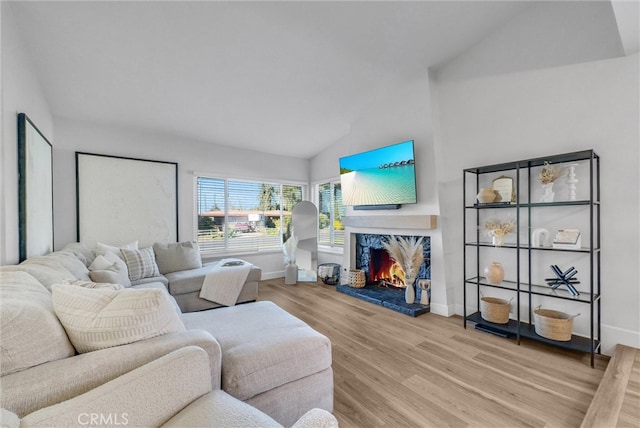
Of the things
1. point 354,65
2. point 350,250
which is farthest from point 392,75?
point 350,250

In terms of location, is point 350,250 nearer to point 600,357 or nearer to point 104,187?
point 600,357

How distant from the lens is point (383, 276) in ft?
13.8

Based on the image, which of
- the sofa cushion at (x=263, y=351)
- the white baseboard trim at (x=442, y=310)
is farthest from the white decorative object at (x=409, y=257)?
the sofa cushion at (x=263, y=351)

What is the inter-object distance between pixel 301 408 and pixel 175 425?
0.79 metres

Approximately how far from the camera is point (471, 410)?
5.40ft

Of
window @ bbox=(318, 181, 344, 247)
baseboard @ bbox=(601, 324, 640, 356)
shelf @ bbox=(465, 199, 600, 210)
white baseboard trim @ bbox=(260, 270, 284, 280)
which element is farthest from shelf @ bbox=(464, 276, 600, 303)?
white baseboard trim @ bbox=(260, 270, 284, 280)

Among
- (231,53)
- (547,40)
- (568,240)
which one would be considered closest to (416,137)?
(547,40)

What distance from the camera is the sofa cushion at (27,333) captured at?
91cm

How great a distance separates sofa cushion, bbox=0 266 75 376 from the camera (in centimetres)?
91

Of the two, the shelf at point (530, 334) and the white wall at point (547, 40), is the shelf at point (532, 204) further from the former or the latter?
the white wall at point (547, 40)

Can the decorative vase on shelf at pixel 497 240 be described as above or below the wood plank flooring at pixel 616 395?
above

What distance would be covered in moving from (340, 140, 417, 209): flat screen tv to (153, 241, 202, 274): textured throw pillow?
236 cm

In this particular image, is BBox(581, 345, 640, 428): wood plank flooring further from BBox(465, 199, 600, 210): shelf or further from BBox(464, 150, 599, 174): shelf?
BBox(464, 150, 599, 174): shelf

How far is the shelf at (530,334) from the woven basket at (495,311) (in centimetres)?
4
